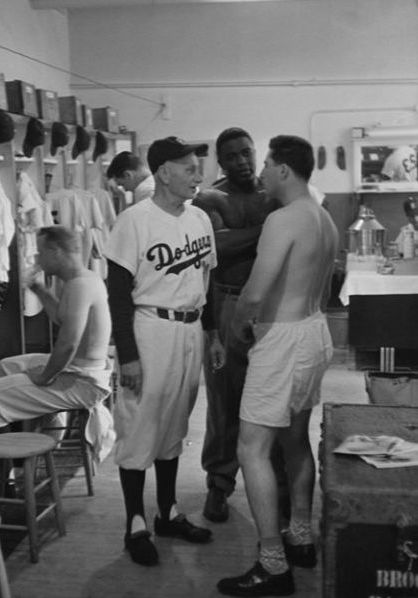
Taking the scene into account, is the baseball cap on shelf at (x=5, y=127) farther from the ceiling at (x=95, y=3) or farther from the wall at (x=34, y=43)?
the ceiling at (x=95, y=3)

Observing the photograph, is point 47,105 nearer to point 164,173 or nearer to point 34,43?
point 34,43

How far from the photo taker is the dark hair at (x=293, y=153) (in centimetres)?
283

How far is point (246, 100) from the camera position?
809 cm

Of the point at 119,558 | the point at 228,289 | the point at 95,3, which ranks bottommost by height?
the point at 119,558

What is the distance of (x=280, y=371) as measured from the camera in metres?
2.85

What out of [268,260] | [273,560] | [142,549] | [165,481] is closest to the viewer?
[268,260]

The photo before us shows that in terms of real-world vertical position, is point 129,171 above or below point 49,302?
above

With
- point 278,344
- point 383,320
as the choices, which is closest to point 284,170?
point 278,344

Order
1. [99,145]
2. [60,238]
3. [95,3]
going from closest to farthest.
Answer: [60,238] → [99,145] → [95,3]

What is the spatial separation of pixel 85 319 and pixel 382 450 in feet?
5.55

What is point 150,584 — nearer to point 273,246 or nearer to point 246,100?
point 273,246

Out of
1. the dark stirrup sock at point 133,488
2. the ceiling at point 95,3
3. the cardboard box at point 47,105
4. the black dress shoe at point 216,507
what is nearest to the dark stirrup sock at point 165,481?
the dark stirrup sock at point 133,488

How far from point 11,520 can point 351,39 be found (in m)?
5.98

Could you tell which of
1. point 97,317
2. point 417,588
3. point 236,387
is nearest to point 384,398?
point 236,387
